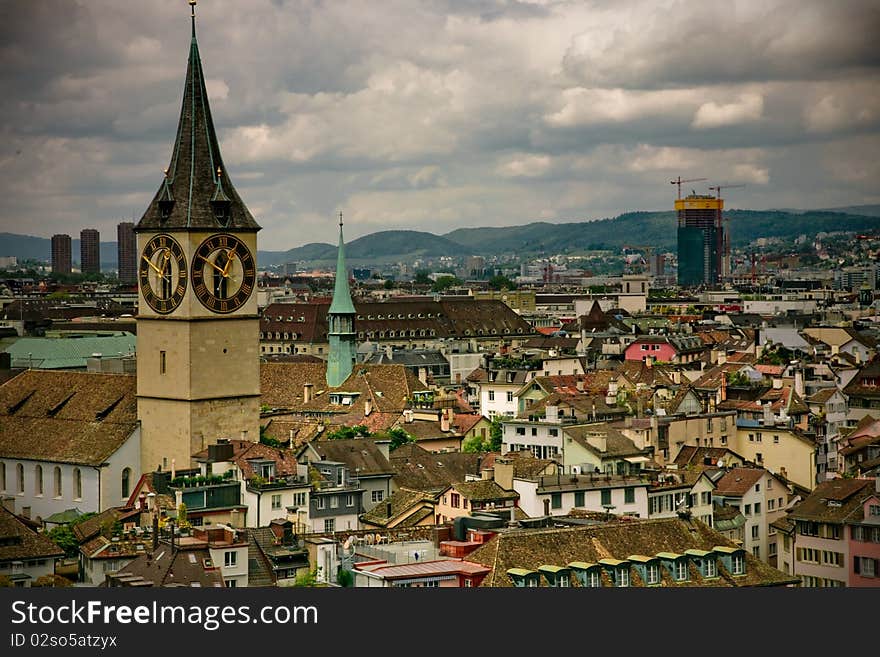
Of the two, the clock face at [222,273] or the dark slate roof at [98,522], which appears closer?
the dark slate roof at [98,522]

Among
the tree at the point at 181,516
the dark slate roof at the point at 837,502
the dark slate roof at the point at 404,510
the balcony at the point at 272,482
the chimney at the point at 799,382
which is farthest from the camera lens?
the chimney at the point at 799,382

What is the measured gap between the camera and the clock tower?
56.6 meters

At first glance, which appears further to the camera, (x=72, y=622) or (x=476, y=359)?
(x=476, y=359)

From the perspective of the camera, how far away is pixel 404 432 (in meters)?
66.0

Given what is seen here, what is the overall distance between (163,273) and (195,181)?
9.36 ft

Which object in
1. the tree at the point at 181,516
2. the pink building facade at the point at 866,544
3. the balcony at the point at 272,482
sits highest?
the balcony at the point at 272,482

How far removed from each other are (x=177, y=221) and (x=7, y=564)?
17.4 m

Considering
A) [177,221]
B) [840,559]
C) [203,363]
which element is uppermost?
[177,221]

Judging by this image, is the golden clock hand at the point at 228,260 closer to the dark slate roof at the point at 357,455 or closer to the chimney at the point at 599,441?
the dark slate roof at the point at 357,455

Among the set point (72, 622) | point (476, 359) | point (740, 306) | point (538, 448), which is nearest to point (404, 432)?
point (538, 448)

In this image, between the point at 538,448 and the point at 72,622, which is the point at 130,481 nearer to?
the point at 538,448

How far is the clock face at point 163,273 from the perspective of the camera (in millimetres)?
56875

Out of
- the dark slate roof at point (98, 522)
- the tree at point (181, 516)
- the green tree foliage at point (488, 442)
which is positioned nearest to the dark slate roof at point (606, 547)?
the tree at point (181, 516)

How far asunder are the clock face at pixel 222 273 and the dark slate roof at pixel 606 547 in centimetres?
1916
